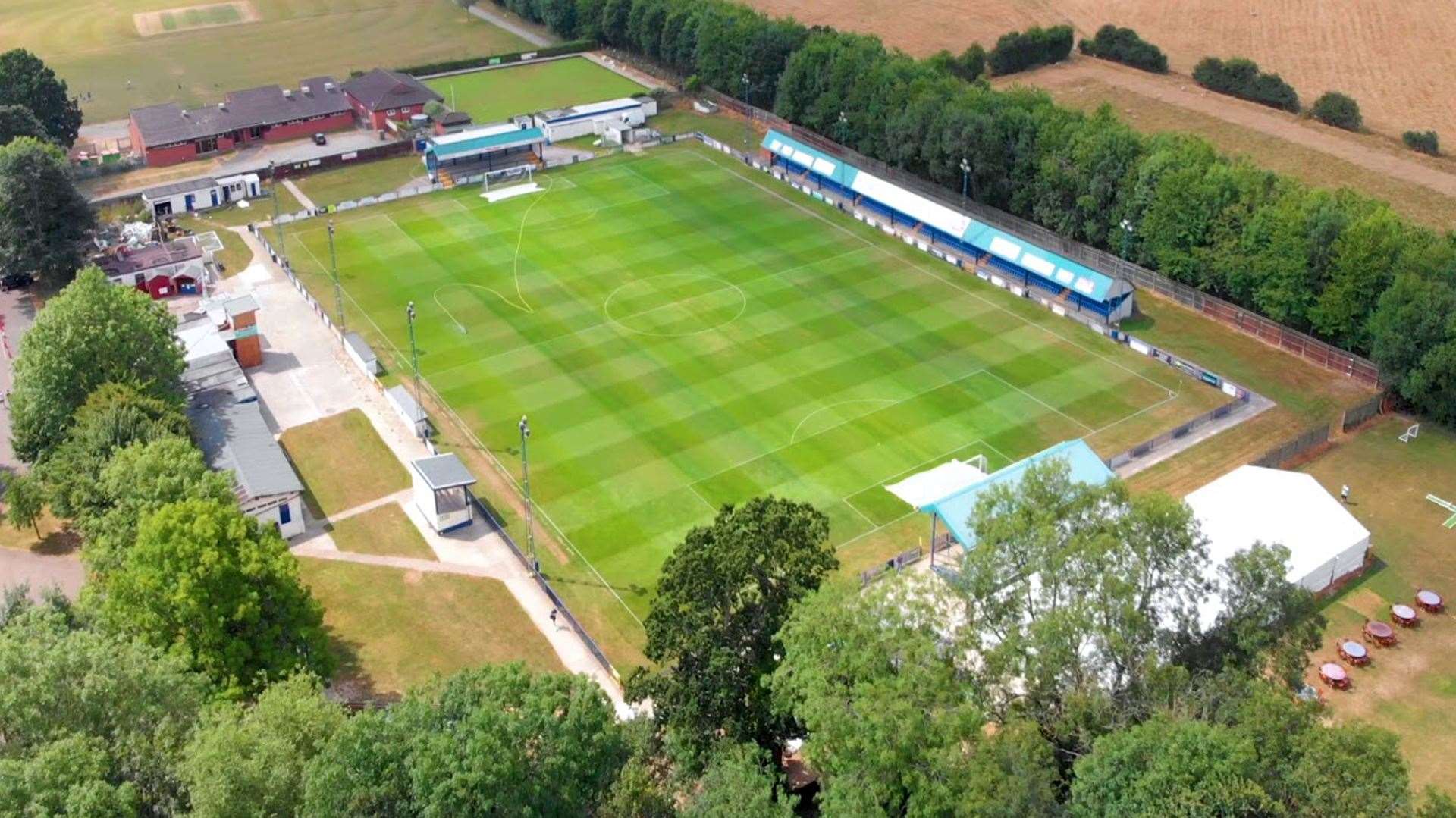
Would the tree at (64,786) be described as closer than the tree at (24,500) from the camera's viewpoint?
Yes

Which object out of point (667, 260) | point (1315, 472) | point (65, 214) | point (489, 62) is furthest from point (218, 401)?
point (489, 62)

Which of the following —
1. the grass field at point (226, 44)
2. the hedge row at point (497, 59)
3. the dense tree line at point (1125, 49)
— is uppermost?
the dense tree line at point (1125, 49)

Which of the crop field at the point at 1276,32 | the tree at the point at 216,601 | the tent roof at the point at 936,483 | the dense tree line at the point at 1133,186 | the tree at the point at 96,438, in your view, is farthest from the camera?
the crop field at the point at 1276,32

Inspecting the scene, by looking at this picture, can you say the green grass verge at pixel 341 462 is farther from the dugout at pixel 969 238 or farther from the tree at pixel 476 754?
the dugout at pixel 969 238

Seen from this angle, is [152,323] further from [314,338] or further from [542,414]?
[542,414]

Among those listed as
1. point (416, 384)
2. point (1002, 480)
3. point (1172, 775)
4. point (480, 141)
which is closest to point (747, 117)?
point (480, 141)

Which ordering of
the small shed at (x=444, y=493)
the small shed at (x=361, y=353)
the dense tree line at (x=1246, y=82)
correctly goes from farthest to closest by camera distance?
the dense tree line at (x=1246, y=82), the small shed at (x=361, y=353), the small shed at (x=444, y=493)

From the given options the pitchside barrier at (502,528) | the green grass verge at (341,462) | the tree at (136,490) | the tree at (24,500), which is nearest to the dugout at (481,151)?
the pitchside barrier at (502,528)
